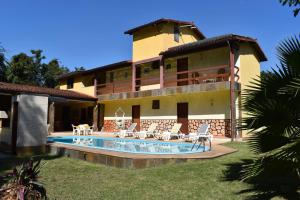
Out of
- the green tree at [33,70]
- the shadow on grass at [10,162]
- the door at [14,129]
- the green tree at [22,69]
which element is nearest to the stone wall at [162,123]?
the shadow on grass at [10,162]

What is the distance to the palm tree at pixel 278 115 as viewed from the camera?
167 inches

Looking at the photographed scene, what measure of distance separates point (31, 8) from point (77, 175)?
39.4ft

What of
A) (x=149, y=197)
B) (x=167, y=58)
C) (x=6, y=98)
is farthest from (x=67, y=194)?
(x=167, y=58)

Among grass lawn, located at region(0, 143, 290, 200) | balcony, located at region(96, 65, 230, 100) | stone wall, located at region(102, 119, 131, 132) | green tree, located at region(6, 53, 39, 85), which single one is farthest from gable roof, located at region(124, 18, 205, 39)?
green tree, located at region(6, 53, 39, 85)

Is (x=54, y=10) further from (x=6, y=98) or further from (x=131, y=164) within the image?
(x=131, y=164)

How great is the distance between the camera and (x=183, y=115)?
1845 centimetres

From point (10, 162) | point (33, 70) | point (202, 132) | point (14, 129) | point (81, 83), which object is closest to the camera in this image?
point (10, 162)

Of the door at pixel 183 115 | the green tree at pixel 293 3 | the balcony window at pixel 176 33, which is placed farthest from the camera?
the balcony window at pixel 176 33

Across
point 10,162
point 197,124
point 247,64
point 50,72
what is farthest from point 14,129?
point 50,72

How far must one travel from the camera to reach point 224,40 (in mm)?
15227

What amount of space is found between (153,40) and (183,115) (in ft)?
19.9

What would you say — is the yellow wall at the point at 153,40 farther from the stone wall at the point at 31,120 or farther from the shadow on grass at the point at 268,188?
the shadow on grass at the point at 268,188

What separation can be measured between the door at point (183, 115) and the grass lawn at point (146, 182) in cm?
939

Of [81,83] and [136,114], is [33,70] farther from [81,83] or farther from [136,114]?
[136,114]
